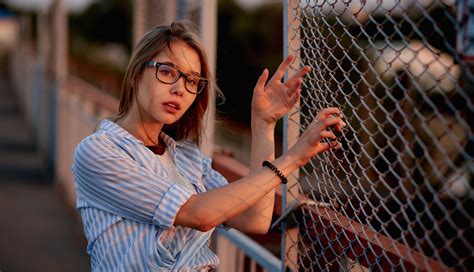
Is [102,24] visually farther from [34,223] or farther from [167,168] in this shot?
[167,168]

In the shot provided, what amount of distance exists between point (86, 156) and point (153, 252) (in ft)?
1.15

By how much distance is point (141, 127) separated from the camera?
2.41 meters

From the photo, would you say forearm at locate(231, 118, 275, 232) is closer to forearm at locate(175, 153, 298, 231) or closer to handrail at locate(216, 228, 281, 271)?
forearm at locate(175, 153, 298, 231)

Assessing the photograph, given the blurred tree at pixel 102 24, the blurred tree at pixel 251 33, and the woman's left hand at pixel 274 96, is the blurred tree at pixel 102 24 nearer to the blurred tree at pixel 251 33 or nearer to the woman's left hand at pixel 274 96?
the blurred tree at pixel 251 33

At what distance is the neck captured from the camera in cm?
241

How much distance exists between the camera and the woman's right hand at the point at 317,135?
2111mm

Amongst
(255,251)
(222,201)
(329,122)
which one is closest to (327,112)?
(329,122)

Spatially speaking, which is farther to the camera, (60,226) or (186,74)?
(60,226)

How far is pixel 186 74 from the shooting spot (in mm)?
2312

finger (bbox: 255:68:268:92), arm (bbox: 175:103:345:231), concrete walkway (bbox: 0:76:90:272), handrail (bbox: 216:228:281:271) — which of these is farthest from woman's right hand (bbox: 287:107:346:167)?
concrete walkway (bbox: 0:76:90:272)

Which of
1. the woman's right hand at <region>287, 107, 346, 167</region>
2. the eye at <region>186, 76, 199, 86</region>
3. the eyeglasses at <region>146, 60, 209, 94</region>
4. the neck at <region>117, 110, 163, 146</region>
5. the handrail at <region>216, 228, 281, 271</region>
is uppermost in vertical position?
the eyeglasses at <region>146, 60, 209, 94</region>

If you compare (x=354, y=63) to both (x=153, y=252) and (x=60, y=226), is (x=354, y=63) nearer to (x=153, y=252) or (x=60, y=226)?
(x=153, y=252)

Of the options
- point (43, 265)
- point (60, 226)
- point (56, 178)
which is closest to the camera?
point (43, 265)

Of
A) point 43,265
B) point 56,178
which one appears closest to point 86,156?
point 43,265
